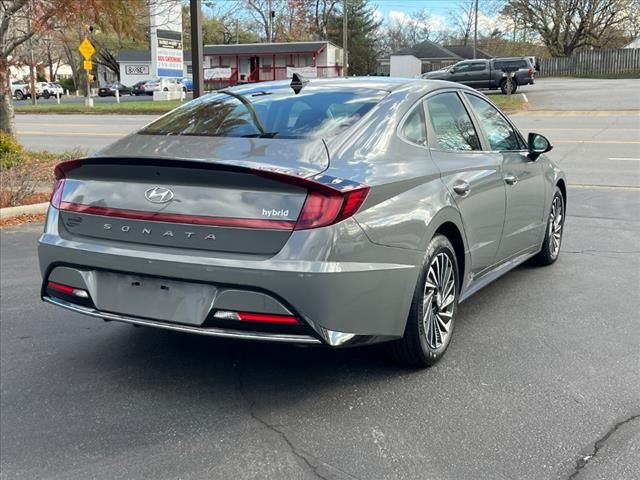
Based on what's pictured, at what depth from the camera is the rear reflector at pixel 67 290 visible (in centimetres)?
362

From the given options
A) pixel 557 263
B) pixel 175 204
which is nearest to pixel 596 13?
pixel 557 263

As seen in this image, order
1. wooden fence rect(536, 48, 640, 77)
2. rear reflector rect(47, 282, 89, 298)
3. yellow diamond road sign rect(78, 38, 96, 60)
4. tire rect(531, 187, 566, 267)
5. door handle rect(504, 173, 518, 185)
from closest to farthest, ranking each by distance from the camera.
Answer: rear reflector rect(47, 282, 89, 298)
door handle rect(504, 173, 518, 185)
tire rect(531, 187, 566, 267)
yellow diamond road sign rect(78, 38, 96, 60)
wooden fence rect(536, 48, 640, 77)

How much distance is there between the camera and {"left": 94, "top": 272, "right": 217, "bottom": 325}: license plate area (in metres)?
3.29

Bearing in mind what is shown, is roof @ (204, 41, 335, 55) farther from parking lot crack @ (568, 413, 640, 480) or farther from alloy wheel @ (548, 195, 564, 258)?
parking lot crack @ (568, 413, 640, 480)

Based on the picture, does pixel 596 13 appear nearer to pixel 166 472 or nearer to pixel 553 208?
pixel 553 208

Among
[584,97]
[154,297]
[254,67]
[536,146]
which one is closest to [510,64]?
[584,97]

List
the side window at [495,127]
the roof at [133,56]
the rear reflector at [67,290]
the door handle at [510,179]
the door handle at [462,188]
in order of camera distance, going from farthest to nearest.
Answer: the roof at [133,56]
the side window at [495,127]
the door handle at [510,179]
the door handle at [462,188]
the rear reflector at [67,290]

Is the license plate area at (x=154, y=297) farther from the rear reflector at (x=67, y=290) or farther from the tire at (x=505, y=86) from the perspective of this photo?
the tire at (x=505, y=86)

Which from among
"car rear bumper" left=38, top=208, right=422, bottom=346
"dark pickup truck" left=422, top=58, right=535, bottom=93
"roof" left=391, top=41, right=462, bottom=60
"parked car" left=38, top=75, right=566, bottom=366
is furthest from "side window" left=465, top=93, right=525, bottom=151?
"roof" left=391, top=41, right=462, bottom=60

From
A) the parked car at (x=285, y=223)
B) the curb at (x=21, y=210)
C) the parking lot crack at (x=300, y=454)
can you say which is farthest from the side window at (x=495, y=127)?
the curb at (x=21, y=210)

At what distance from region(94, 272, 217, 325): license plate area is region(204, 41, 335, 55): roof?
4971 centimetres

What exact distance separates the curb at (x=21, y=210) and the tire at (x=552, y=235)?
237 inches

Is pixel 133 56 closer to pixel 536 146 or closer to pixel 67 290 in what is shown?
pixel 536 146

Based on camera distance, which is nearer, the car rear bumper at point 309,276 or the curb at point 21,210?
the car rear bumper at point 309,276
